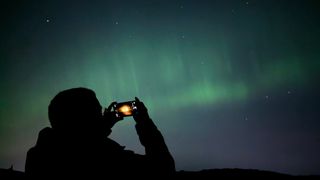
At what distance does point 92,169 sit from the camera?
2.29 metres

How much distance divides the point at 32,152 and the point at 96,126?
0.57 m

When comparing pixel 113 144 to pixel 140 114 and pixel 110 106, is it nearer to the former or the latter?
pixel 140 114

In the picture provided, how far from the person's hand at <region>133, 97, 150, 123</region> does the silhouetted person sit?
538 mm

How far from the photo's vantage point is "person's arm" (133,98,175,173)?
2396 mm

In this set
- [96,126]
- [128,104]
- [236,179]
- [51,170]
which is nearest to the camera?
[51,170]

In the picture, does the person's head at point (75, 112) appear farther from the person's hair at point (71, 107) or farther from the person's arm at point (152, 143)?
the person's arm at point (152, 143)

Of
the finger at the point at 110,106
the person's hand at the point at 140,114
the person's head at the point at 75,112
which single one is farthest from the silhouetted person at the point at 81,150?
the finger at the point at 110,106

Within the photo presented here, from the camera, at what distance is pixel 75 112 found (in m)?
2.39

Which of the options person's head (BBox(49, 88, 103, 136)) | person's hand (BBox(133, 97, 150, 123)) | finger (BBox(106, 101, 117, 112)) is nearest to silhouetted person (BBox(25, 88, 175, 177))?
person's head (BBox(49, 88, 103, 136))

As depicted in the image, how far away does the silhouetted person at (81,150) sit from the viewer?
2.27 m

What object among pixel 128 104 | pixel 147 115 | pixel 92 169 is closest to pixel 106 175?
pixel 92 169

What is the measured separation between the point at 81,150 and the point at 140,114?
885 millimetres

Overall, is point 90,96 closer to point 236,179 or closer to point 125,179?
point 125,179

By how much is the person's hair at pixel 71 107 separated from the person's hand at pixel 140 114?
0.69m
